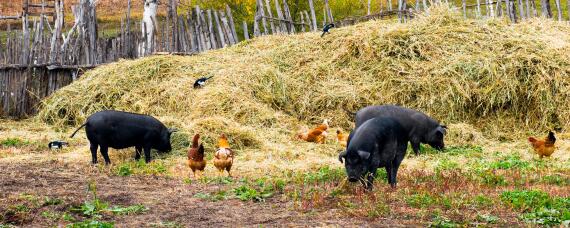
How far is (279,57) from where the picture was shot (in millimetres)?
16328

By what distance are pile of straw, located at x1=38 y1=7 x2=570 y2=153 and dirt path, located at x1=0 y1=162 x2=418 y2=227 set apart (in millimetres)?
3082

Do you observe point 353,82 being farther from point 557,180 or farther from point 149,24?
point 149,24

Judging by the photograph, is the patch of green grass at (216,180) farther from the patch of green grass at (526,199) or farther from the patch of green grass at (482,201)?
the patch of green grass at (526,199)

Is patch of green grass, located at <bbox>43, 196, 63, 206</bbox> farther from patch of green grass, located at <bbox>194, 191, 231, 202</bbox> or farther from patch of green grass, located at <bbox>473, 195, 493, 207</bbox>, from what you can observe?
patch of green grass, located at <bbox>473, 195, 493, 207</bbox>

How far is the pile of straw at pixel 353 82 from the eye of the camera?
13.6 meters

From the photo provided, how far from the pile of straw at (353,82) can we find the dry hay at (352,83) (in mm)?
22

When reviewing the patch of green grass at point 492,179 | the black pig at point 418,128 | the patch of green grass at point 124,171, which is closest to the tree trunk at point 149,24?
the black pig at point 418,128

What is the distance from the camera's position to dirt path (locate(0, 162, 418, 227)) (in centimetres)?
636

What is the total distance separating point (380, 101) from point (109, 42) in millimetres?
7170

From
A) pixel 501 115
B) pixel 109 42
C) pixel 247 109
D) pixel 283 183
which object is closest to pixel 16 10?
pixel 109 42

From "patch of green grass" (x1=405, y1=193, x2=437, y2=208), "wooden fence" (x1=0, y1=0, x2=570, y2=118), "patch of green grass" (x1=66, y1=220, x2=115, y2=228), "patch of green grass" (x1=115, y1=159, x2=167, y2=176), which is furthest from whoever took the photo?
"wooden fence" (x1=0, y1=0, x2=570, y2=118)

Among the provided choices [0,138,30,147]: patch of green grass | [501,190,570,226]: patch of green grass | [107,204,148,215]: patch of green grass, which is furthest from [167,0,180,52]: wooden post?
[501,190,570,226]: patch of green grass

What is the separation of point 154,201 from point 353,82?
8093 mm

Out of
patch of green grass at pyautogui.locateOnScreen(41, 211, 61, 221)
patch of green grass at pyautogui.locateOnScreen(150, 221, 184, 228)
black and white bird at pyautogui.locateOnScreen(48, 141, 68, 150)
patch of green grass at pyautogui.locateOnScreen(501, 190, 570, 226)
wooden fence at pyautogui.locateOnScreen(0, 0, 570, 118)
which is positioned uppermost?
wooden fence at pyautogui.locateOnScreen(0, 0, 570, 118)
